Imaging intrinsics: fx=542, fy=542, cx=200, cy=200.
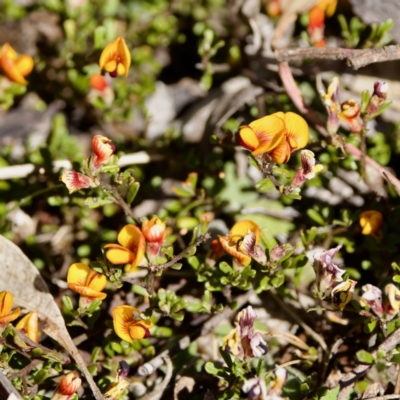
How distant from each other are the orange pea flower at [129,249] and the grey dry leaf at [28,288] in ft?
2.18

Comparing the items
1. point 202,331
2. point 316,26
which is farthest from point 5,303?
point 316,26

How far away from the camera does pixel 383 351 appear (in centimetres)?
300

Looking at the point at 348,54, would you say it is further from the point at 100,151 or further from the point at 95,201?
the point at 95,201

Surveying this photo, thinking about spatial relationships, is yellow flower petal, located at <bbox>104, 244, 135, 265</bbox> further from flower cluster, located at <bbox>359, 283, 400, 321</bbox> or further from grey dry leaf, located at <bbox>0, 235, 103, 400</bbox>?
flower cluster, located at <bbox>359, 283, 400, 321</bbox>

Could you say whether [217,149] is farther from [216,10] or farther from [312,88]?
[216,10]

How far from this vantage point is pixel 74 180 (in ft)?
10.1

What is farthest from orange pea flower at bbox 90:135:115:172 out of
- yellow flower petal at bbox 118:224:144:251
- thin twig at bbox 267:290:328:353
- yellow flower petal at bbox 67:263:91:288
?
thin twig at bbox 267:290:328:353

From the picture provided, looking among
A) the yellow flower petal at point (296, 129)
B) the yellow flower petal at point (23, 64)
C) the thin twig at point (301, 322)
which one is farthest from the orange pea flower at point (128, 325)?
the yellow flower petal at point (23, 64)

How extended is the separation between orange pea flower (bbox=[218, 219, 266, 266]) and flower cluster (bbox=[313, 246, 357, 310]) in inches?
13.3

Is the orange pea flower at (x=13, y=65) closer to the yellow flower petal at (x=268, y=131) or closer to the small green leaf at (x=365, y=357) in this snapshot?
the yellow flower petal at (x=268, y=131)

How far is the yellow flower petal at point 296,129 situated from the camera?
302cm

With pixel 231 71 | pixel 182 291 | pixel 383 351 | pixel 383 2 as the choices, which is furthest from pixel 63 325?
pixel 383 2

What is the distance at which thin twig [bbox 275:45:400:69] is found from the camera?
3.43 m

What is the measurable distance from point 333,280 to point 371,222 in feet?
2.13
